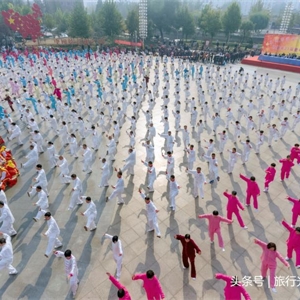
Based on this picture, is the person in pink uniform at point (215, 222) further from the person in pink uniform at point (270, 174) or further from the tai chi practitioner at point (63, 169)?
the tai chi practitioner at point (63, 169)

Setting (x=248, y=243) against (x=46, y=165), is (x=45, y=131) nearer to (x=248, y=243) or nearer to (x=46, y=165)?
(x=46, y=165)

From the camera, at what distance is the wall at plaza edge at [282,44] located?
2736 centimetres

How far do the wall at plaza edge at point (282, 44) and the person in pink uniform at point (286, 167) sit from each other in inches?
968

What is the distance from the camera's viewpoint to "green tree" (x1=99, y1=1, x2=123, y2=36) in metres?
37.0

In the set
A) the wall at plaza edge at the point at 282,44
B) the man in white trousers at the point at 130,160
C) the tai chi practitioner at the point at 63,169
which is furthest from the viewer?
the wall at plaza edge at the point at 282,44

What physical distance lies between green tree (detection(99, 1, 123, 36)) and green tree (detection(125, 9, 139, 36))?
2892 mm

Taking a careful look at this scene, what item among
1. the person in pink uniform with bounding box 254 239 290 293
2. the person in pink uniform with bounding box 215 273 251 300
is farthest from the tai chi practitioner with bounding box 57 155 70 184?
the person in pink uniform with bounding box 254 239 290 293

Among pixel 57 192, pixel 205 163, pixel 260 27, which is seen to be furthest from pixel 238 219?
pixel 260 27

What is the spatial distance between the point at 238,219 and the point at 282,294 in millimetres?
1856

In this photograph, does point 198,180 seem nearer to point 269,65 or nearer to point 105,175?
point 105,175

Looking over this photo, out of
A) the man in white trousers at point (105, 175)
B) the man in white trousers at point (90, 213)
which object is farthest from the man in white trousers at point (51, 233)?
the man in white trousers at point (105, 175)

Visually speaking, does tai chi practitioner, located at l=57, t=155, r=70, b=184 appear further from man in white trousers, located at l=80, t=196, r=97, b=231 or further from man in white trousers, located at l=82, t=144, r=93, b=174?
man in white trousers, located at l=80, t=196, r=97, b=231

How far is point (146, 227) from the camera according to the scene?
21.8 feet

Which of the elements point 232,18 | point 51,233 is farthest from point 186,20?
point 51,233
